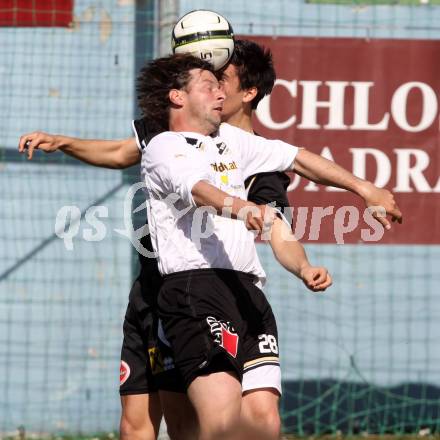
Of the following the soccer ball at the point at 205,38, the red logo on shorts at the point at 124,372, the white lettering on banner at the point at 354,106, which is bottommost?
the red logo on shorts at the point at 124,372

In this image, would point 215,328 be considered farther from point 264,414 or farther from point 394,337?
point 394,337

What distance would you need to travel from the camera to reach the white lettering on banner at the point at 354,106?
710 centimetres

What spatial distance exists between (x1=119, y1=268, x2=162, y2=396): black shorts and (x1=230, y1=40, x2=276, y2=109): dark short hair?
1045 millimetres

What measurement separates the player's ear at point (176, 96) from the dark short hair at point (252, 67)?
0.56 meters

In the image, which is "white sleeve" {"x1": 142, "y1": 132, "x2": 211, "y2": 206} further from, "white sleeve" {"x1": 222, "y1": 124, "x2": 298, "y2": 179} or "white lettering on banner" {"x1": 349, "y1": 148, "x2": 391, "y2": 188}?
"white lettering on banner" {"x1": 349, "y1": 148, "x2": 391, "y2": 188}

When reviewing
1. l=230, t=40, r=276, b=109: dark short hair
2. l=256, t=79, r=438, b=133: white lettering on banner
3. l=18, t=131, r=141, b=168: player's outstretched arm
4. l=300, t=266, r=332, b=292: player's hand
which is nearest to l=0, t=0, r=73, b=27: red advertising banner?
l=256, t=79, r=438, b=133: white lettering on banner

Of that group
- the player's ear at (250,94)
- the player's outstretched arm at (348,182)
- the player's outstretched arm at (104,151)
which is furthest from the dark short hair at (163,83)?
the player's outstretched arm at (348,182)

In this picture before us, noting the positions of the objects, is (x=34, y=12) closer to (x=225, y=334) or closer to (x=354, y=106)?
(x=354, y=106)

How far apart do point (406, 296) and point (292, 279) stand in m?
0.79

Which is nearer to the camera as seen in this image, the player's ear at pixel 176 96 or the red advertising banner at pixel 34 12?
the player's ear at pixel 176 96

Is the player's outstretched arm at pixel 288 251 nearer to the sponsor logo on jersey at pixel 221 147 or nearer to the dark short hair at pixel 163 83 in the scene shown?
the sponsor logo on jersey at pixel 221 147

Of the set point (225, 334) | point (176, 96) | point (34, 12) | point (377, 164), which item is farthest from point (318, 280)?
point (34, 12)

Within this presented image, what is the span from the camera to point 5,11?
7.24m

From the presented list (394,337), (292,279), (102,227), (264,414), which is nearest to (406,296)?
(394,337)
